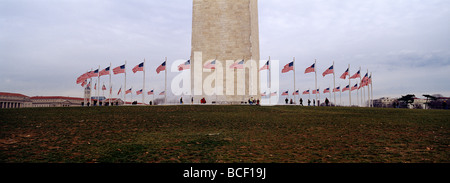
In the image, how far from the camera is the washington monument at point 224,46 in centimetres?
4675

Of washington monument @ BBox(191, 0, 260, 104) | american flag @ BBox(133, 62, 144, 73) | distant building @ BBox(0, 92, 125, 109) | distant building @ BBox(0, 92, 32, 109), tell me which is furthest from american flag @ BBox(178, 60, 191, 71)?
distant building @ BBox(0, 92, 32, 109)

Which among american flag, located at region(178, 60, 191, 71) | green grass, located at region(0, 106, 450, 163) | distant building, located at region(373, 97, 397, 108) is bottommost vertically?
green grass, located at region(0, 106, 450, 163)

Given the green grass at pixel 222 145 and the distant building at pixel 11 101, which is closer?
the green grass at pixel 222 145

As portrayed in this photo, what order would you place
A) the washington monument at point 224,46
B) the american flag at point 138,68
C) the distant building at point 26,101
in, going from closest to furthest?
the american flag at point 138,68 → the washington monument at point 224,46 → the distant building at point 26,101

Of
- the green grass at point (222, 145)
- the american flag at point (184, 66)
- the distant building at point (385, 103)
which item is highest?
the american flag at point (184, 66)

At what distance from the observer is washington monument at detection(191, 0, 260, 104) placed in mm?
46750

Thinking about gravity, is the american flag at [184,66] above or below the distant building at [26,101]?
above

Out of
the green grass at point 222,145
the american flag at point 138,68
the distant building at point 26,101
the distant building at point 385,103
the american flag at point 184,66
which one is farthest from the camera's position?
the distant building at point 385,103

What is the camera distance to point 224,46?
154 ft

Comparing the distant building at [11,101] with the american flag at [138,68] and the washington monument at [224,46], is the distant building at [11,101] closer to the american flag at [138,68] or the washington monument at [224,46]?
the washington monument at [224,46]

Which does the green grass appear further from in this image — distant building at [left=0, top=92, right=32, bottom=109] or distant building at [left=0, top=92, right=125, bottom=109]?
distant building at [left=0, top=92, right=32, bottom=109]

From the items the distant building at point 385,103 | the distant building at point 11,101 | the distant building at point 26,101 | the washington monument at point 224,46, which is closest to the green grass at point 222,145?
the washington monument at point 224,46
